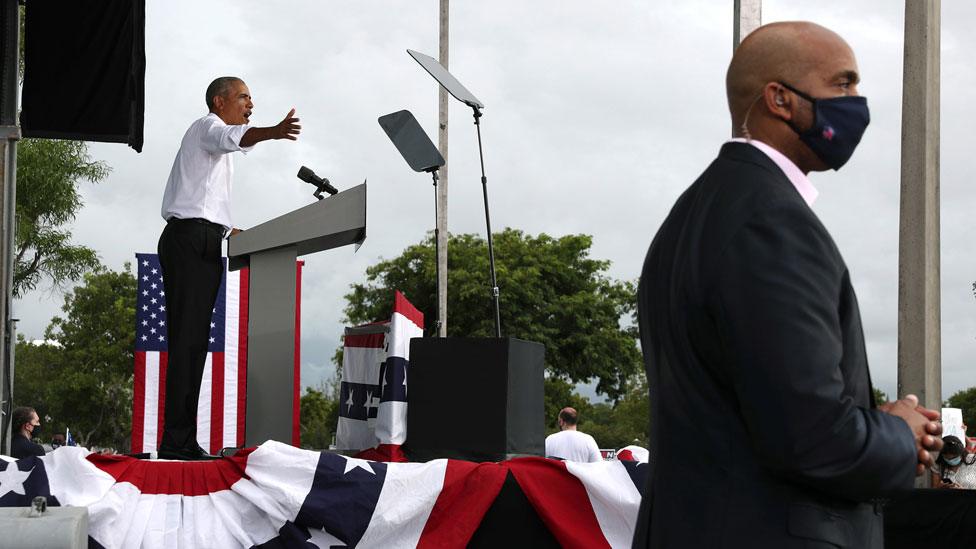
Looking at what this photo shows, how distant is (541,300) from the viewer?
41.0 m

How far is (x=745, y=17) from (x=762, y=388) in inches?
146

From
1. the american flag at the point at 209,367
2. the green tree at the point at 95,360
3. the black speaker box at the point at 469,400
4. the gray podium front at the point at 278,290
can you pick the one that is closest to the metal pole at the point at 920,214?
the american flag at the point at 209,367

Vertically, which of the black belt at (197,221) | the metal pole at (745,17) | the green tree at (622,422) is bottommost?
the green tree at (622,422)

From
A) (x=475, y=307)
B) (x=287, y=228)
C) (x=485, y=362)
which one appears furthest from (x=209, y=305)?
(x=475, y=307)

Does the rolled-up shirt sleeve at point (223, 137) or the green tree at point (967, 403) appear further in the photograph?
the green tree at point (967, 403)

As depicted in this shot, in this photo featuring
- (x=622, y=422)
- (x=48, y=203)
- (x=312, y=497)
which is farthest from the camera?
(x=622, y=422)

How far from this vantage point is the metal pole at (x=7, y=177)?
271 inches

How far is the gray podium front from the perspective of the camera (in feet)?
16.9

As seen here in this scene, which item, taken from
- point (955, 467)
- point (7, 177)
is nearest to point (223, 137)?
point (7, 177)

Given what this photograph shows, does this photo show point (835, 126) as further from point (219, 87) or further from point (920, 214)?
point (920, 214)

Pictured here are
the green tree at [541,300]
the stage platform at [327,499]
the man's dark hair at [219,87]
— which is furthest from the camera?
the green tree at [541,300]

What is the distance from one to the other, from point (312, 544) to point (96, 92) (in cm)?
460

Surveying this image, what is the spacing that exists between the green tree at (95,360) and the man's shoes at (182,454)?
1588 inches

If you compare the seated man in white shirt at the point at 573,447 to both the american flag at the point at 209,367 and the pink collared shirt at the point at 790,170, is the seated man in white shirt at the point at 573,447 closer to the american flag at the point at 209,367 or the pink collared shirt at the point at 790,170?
the american flag at the point at 209,367
